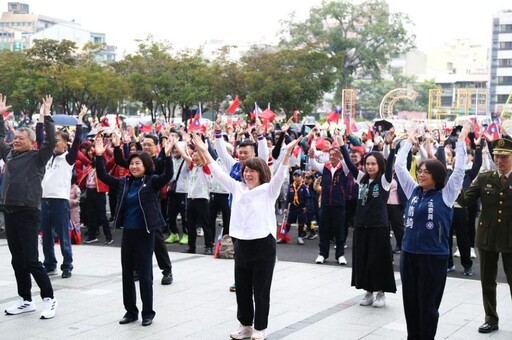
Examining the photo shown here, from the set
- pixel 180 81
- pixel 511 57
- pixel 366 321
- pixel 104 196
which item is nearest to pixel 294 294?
pixel 366 321

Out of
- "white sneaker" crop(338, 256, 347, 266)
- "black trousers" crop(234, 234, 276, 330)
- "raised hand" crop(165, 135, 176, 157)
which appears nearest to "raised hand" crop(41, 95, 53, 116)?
"raised hand" crop(165, 135, 176, 157)

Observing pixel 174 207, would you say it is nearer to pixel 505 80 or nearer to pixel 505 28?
pixel 505 80

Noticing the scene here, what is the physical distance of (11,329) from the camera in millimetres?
7664

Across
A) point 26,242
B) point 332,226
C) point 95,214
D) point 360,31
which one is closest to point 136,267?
point 26,242

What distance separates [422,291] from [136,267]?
2861 mm

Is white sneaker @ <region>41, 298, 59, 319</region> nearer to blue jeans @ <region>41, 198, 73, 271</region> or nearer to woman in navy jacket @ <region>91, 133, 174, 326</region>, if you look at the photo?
woman in navy jacket @ <region>91, 133, 174, 326</region>

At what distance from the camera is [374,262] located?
8.90 meters

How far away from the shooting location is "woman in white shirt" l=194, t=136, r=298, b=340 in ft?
23.6

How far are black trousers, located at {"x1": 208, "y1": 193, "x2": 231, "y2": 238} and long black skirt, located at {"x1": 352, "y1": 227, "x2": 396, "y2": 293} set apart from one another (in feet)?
11.6

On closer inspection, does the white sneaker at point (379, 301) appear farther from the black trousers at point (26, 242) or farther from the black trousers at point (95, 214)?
the black trousers at point (95, 214)

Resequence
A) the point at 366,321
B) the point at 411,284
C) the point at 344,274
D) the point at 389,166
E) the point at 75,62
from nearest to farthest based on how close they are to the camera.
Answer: the point at 411,284, the point at 366,321, the point at 389,166, the point at 344,274, the point at 75,62

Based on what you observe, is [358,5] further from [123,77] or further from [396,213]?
[396,213]

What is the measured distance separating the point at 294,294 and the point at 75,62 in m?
37.3

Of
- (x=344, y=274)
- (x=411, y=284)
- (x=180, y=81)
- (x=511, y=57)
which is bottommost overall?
(x=344, y=274)
